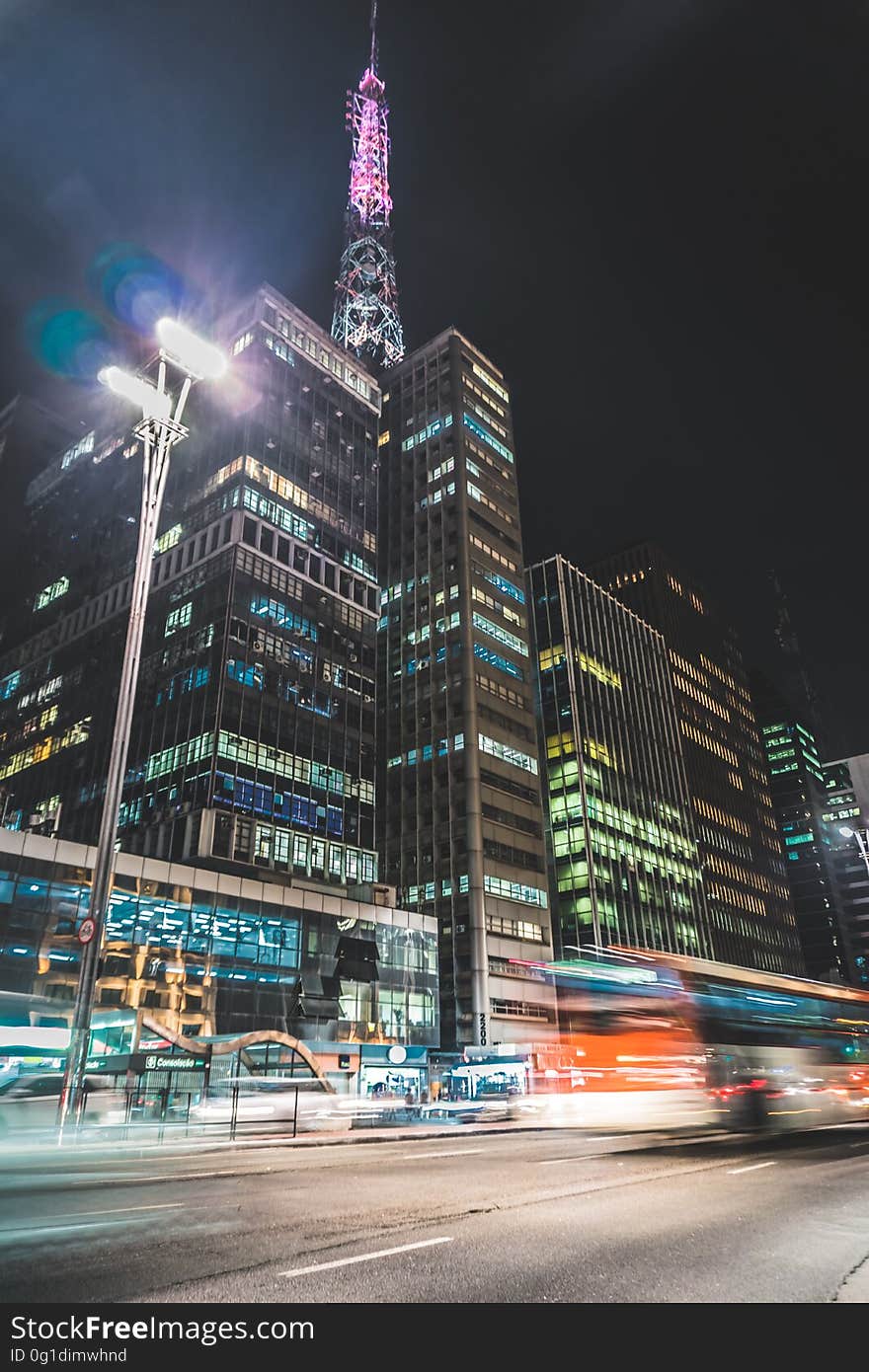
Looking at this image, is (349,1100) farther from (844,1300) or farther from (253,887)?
(844,1300)

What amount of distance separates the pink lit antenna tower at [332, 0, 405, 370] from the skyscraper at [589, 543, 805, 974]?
231ft

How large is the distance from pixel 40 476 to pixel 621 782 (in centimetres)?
11035

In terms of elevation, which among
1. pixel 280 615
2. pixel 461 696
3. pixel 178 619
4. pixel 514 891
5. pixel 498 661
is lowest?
pixel 514 891

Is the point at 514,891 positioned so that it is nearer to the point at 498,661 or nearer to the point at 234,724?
the point at 498,661

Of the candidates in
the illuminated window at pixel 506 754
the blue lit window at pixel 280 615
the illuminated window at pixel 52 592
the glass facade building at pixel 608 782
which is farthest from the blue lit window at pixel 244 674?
the illuminated window at pixel 52 592

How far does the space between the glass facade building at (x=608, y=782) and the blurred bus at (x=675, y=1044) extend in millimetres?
66609

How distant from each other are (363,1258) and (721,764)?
6043 inches

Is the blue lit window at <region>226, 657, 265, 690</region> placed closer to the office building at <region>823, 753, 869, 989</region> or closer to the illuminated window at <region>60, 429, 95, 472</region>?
the illuminated window at <region>60, 429, 95, 472</region>

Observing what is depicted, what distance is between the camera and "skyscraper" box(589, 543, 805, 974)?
136m

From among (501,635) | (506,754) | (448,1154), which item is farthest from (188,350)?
(501,635)

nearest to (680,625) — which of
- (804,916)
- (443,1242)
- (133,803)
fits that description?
(804,916)

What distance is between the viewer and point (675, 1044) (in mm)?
23312

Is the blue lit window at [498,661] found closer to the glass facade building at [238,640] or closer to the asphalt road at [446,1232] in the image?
the glass facade building at [238,640]

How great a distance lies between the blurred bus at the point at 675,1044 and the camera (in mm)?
23312
